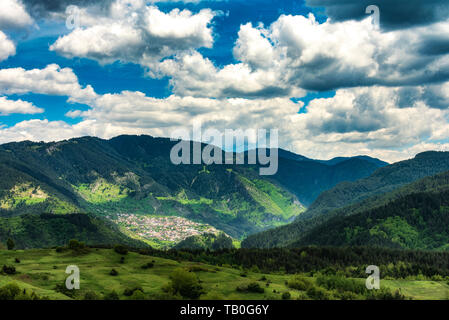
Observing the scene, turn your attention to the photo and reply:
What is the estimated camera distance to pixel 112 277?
455 ft

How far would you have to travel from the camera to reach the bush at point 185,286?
115 m

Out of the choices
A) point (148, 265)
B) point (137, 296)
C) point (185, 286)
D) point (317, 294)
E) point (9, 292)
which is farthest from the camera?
point (148, 265)

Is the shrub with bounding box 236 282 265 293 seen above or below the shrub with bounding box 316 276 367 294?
above

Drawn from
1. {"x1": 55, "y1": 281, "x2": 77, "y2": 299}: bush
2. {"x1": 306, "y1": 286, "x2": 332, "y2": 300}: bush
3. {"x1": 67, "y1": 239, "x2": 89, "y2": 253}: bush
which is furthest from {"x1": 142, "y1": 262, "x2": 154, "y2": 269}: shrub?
{"x1": 306, "y1": 286, "x2": 332, "y2": 300}: bush

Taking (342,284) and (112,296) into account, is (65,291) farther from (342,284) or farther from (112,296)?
(342,284)

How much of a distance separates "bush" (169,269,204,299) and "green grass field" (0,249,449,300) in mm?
3566

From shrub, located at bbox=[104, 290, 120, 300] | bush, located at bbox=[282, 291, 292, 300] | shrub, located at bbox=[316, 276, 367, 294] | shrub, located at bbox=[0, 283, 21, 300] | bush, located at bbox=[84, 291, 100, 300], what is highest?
A: shrub, located at bbox=[0, 283, 21, 300]

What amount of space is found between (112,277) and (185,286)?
38865 millimetres

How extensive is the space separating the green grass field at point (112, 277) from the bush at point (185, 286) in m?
3.57

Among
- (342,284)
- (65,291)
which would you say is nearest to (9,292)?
(65,291)

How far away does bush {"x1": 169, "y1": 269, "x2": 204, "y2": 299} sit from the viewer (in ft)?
378

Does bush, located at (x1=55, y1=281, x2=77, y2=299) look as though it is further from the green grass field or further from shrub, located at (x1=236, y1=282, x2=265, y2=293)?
shrub, located at (x1=236, y1=282, x2=265, y2=293)
